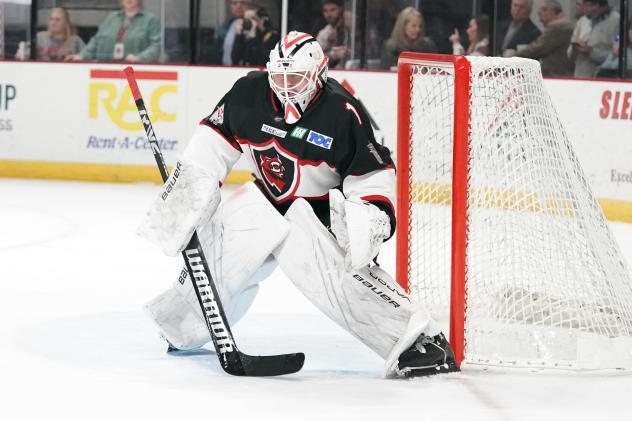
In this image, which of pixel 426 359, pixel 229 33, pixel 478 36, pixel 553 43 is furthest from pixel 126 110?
pixel 426 359

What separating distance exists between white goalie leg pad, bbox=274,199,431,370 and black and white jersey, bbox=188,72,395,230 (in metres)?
0.13

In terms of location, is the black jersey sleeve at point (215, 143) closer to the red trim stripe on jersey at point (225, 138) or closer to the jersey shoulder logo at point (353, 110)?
the red trim stripe on jersey at point (225, 138)

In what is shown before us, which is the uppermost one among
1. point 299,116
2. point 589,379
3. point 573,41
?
point 573,41

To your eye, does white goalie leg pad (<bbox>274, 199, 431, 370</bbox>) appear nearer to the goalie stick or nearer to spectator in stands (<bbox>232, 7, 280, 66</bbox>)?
the goalie stick

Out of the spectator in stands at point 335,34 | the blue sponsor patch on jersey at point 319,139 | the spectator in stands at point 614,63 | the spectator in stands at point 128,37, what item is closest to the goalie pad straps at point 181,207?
the blue sponsor patch on jersey at point 319,139

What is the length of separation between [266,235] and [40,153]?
5.11 m

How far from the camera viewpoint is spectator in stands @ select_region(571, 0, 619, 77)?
22.9 feet

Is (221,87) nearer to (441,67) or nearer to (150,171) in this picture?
(150,171)

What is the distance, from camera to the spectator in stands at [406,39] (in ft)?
24.9

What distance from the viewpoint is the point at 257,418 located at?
256 centimetres

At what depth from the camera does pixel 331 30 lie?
7797 millimetres

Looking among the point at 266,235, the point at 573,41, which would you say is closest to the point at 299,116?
the point at 266,235

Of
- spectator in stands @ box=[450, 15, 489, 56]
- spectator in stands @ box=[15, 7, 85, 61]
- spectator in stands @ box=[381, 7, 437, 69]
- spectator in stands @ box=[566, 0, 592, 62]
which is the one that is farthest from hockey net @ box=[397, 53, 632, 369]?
spectator in stands @ box=[15, 7, 85, 61]

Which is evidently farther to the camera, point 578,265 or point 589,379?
point 578,265
